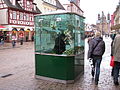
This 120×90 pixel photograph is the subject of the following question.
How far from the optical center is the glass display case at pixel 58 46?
573cm

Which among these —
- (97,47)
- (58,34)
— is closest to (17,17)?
(58,34)

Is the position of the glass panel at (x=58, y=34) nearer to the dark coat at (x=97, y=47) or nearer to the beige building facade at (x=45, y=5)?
the dark coat at (x=97, y=47)

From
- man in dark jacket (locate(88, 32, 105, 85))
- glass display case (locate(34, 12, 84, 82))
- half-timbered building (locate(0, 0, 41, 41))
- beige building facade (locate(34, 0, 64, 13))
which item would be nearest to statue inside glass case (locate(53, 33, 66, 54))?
glass display case (locate(34, 12, 84, 82))

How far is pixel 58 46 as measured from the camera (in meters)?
5.95

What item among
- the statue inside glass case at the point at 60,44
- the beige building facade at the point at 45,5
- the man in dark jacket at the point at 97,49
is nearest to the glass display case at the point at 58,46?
the statue inside glass case at the point at 60,44

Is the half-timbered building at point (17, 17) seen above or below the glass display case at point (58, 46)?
above

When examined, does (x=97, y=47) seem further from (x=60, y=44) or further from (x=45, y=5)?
(x=45, y=5)

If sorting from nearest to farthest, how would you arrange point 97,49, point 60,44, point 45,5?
point 97,49, point 60,44, point 45,5

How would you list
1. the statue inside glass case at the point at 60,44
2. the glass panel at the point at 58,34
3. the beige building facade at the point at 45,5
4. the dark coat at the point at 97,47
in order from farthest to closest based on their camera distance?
the beige building facade at the point at 45,5, the statue inside glass case at the point at 60,44, the glass panel at the point at 58,34, the dark coat at the point at 97,47

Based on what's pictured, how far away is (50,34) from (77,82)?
1.89 metres

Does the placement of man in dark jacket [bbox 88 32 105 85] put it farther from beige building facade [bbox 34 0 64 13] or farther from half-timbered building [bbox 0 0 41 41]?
beige building facade [bbox 34 0 64 13]

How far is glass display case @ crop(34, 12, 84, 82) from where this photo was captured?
5727 mm

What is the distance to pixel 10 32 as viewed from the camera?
32062 millimetres

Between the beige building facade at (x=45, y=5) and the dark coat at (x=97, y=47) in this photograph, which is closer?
the dark coat at (x=97, y=47)
